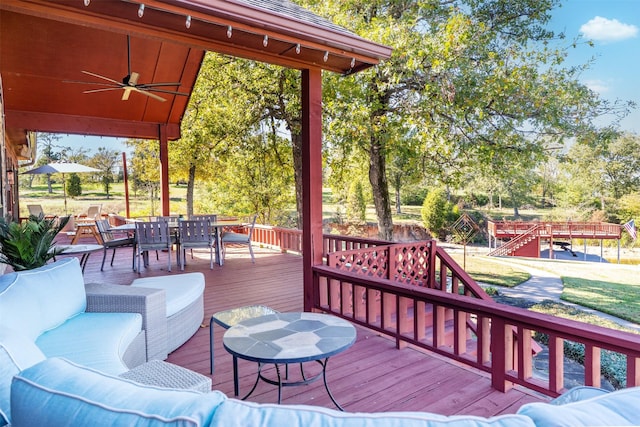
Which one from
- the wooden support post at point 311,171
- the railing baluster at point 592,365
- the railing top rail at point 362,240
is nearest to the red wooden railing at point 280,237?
the railing top rail at point 362,240

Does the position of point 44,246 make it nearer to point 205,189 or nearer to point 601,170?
point 205,189

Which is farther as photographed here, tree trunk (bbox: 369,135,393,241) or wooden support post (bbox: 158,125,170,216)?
tree trunk (bbox: 369,135,393,241)

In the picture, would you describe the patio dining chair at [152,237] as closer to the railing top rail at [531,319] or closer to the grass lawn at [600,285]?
the railing top rail at [531,319]

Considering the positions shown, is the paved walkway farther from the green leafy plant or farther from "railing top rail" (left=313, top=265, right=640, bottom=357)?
the green leafy plant

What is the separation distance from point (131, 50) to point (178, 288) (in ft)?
16.0

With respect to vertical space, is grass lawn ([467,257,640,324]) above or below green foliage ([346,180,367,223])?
below

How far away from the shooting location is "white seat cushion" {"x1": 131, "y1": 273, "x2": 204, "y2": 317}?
10.3ft

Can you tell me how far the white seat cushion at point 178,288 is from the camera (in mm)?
3146

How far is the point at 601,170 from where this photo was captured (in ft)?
79.0

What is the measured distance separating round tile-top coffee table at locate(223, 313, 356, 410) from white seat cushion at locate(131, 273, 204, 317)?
0.99m

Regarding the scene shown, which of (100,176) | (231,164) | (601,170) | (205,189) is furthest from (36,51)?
(601,170)

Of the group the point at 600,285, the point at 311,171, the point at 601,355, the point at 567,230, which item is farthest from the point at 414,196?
the point at 311,171

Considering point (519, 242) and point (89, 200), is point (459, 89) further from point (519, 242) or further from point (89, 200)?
point (89, 200)

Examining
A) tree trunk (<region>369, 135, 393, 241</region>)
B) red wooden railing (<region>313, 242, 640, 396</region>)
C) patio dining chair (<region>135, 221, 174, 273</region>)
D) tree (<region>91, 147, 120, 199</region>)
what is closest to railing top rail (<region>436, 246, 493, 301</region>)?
red wooden railing (<region>313, 242, 640, 396</region>)
